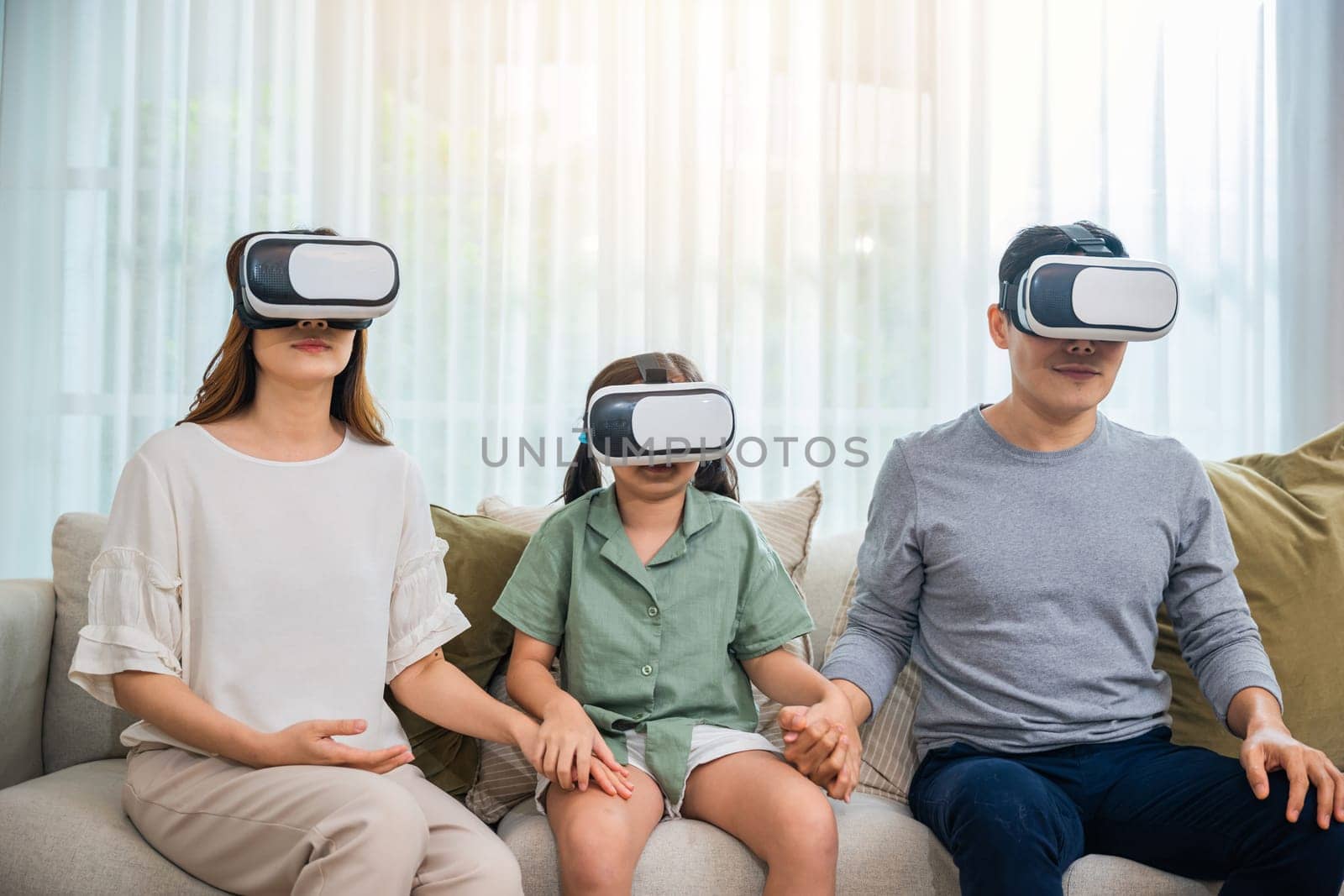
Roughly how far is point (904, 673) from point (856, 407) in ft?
3.28

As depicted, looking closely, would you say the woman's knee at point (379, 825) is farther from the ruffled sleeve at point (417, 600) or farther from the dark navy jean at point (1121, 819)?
the dark navy jean at point (1121, 819)

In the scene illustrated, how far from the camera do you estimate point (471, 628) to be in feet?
5.39

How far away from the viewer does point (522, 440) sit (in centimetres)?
258

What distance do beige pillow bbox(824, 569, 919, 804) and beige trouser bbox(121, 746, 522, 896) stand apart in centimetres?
60

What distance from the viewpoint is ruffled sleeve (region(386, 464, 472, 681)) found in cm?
142

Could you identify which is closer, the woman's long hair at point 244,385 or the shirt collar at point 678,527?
the woman's long hair at point 244,385

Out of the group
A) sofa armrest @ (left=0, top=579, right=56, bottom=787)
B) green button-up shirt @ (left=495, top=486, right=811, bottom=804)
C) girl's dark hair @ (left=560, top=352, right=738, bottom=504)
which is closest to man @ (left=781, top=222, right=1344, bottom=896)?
green button-up shirt @ (left=495, top=486, right=811, bottom=804)

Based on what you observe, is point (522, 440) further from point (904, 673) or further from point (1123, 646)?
point (1123, 646)

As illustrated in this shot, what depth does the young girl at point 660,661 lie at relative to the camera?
129cm

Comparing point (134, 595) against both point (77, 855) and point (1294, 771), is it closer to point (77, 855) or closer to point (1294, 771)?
point (77, 855)

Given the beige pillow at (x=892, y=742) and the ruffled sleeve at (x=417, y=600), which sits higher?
the ruffled sleeve at (x=417, y=600)

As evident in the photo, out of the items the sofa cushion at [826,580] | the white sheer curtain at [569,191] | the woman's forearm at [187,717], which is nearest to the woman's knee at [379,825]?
the woman's forearm at [187,717]

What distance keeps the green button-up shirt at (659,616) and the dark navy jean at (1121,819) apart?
0.31 metres

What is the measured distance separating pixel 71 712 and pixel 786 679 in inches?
43.8
